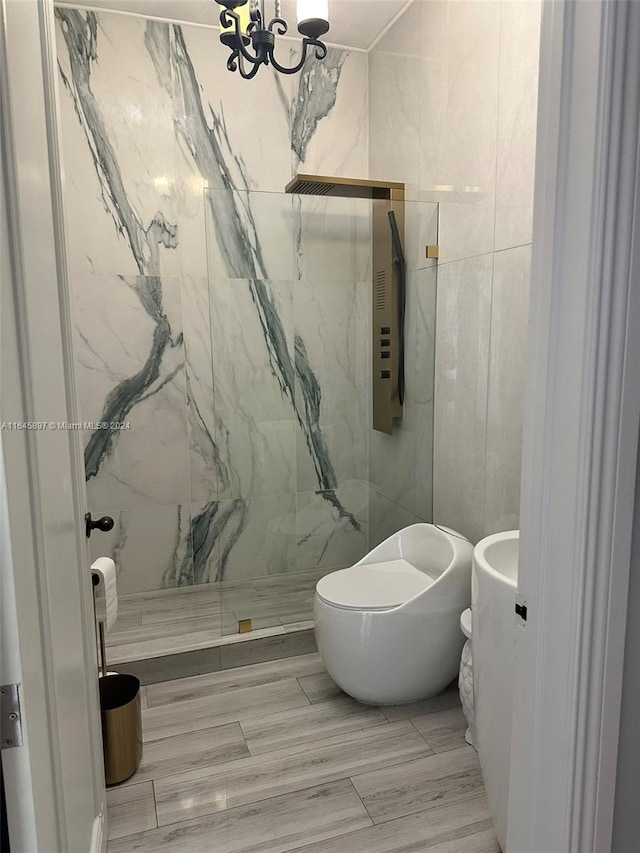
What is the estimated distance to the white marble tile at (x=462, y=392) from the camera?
239 cm

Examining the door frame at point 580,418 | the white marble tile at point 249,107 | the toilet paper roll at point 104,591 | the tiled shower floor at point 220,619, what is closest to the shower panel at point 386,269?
the white marble tile at point 249,107

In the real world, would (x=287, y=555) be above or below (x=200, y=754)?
above

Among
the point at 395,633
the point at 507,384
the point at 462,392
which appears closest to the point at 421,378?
the point at 462,392

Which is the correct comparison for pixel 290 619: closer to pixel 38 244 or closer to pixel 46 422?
pixel 46 422

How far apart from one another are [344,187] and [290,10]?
85 centimetres

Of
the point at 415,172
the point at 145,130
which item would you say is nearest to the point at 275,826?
the point at 415,172

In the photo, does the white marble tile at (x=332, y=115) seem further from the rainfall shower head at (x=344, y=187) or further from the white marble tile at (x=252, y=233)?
the white marble tile at (x=252, y=233)

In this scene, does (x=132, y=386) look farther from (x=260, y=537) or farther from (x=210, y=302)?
(x=260, y=537)

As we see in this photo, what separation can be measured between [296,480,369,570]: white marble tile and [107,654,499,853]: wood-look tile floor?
60cm

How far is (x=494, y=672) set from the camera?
1.59 m

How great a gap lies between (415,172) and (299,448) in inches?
53.4

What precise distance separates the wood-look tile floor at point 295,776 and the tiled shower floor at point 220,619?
8.8 inches

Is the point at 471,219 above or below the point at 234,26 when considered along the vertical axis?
below

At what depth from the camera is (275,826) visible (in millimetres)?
1777
